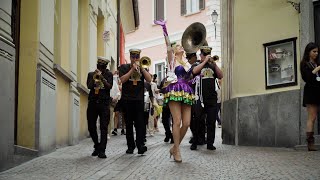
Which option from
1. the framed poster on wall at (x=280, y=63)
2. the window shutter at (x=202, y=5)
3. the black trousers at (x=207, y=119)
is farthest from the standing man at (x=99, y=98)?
the window shutter at (x=202, y=5)

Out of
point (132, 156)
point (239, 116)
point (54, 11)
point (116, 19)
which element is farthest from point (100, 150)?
point (116, 19)

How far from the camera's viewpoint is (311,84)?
36.5ft

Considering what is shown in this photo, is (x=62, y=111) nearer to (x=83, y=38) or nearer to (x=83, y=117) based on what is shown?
(x=83, y=117)

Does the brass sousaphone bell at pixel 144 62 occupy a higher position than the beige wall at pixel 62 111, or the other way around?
the brass sousaphone bell at pixel 144 62

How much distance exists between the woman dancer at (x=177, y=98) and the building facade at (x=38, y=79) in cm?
226

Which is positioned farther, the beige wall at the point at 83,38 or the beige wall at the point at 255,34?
the beige wall at the point at 83,38

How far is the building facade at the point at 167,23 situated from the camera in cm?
3328

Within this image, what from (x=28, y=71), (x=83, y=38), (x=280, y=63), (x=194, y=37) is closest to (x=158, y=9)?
(x=83, y=38)

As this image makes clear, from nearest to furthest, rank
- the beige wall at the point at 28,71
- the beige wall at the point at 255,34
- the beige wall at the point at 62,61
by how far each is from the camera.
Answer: the beige wall at the point at 28,71 → the beige wall at the point at 62,61 → the beige wall at the point at 255,34

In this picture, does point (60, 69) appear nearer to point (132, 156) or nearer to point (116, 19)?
point (132, 156)

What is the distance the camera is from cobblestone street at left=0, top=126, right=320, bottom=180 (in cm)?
770

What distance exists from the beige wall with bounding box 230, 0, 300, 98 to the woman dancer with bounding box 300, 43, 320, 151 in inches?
44.4

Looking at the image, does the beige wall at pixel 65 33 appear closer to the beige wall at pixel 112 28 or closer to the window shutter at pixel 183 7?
the beige wall at pixel 112 28

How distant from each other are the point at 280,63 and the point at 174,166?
4906 millimetres
